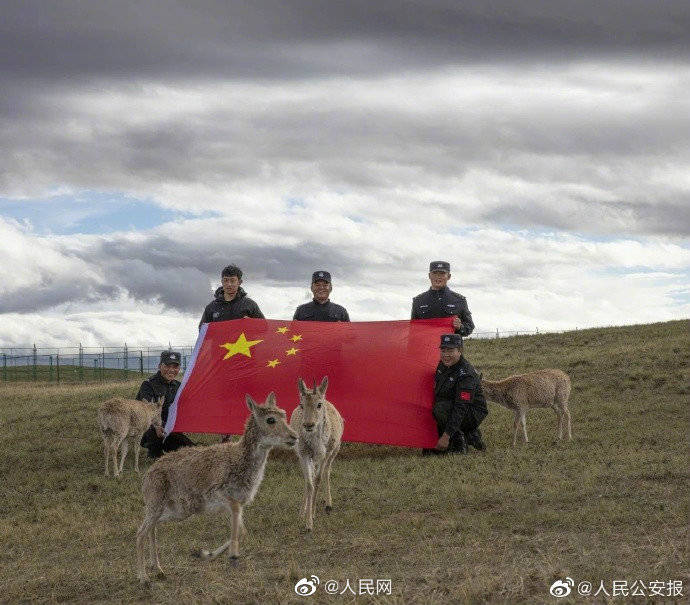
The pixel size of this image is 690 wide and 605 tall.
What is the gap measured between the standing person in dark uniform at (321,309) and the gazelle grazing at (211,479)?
7883 millimetres

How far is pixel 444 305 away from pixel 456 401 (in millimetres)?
2196

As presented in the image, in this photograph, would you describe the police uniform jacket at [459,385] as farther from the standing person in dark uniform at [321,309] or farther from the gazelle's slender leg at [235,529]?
the gazelle's slender leg at [235,529]

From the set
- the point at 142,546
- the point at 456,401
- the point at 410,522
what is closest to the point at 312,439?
the point at 410,522

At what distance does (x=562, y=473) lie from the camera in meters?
15.0

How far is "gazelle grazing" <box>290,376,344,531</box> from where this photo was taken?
41.1 ft

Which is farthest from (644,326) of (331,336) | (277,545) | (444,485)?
(277,545)

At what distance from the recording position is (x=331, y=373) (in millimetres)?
18328

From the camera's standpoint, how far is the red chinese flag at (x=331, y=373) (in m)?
17.8

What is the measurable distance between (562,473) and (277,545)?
568cm

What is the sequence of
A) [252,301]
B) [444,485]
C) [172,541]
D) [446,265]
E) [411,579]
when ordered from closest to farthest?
[411,579] < [172,541] < [444,485] < [446,265] < [252,301]

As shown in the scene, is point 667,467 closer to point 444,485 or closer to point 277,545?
point 444,485

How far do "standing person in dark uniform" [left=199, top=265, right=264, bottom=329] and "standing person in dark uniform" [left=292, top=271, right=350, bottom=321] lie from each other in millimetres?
989

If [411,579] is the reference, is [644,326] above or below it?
above

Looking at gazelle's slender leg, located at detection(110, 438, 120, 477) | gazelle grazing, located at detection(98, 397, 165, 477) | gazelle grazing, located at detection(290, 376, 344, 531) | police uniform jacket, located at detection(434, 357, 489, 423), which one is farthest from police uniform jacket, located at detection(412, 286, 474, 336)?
gazelle's slender leg, located at detection(110, 438, 120, 477)
